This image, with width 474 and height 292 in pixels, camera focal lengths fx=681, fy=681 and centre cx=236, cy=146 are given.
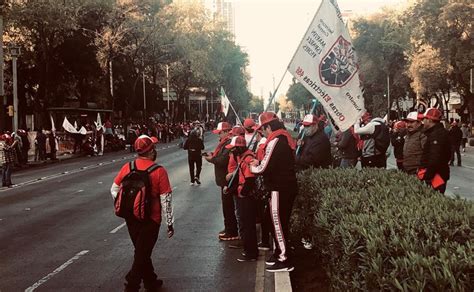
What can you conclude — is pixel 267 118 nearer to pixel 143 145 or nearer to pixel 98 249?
pixel 143 145

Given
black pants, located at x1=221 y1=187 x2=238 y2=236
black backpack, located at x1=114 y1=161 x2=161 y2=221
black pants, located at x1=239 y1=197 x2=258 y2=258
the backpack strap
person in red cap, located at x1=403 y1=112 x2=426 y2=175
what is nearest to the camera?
black backpack, located at x1=114 y1=161 x2=161 y2=221

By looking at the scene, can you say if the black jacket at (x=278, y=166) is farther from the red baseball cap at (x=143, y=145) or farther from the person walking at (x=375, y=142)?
the person walking at (x=375, y=142)

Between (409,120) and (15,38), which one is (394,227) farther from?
(15,38)

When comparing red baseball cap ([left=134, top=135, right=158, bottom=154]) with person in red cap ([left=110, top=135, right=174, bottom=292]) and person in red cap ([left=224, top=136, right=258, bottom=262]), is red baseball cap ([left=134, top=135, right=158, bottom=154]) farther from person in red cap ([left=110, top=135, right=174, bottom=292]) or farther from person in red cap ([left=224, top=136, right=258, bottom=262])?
person in red cap ([left=224, top=136, right=258, bottom=262])

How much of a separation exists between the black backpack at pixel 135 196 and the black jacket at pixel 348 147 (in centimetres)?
663

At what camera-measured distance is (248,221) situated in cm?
868

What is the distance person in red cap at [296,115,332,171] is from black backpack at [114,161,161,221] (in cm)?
344

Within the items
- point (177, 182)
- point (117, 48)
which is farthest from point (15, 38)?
point (177, 182)

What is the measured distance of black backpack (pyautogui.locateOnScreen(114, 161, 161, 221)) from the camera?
666 cm

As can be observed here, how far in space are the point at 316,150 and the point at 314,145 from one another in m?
0.08

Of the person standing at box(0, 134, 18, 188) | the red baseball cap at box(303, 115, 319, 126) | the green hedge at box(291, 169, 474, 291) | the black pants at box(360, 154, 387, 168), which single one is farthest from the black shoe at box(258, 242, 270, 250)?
the person standing at box(0, 134, 18, 188)

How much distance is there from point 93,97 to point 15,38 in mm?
24093

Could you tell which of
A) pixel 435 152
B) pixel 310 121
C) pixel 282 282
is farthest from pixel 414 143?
pixel 282 282

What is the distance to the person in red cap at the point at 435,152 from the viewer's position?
8680 mm
